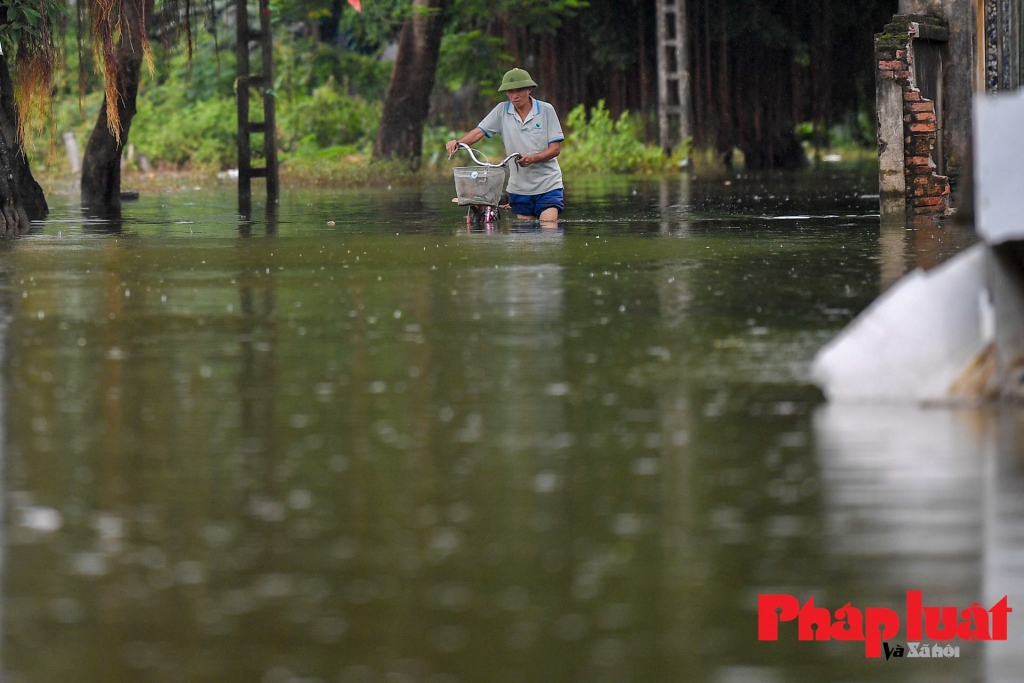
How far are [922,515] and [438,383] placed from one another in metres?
2.59

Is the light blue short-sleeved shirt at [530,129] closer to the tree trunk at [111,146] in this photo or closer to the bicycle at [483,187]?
the bicycle at [483,187]

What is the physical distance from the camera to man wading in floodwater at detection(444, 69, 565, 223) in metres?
16.4

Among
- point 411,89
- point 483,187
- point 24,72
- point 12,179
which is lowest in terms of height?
point 483,187

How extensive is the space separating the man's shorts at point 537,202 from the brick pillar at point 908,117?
296 cm

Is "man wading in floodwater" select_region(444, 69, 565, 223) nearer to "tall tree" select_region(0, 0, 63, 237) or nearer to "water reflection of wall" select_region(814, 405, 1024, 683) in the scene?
"tall tree" select_region(0, 0, 63, 237)

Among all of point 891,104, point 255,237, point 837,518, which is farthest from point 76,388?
point 891,104

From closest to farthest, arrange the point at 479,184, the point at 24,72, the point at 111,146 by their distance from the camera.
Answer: the point at 479,184 → the point at 24,72 → the point at 111,146

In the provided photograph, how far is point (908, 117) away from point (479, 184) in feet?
12.8

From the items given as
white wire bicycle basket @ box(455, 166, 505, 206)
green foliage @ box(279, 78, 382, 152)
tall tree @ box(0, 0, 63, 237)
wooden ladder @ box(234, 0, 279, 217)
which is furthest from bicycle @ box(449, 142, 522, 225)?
green foliage @ box(279, 78, 382, 152)

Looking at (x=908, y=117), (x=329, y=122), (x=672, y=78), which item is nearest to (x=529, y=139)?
(x=908, y=117)

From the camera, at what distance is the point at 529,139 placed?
16.5 metres

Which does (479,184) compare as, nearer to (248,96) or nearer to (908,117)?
(908,117)

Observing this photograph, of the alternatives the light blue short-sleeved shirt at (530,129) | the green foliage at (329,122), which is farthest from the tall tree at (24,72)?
the green foliage at (329,122)

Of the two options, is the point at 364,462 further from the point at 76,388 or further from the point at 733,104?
the point at 733,104
